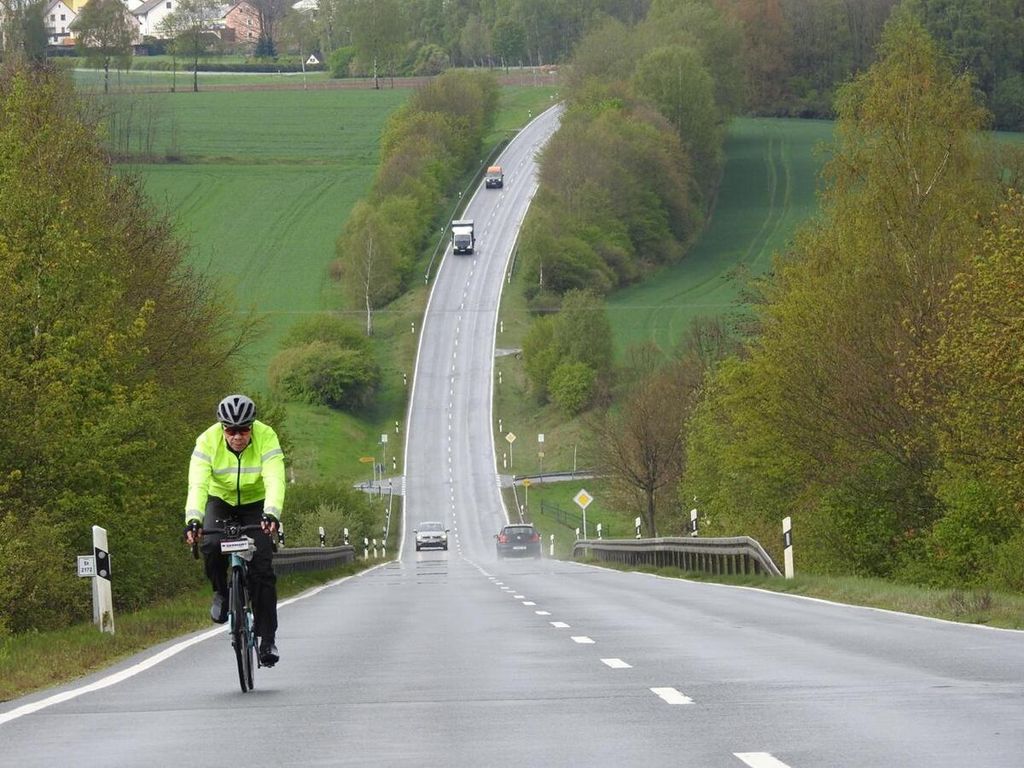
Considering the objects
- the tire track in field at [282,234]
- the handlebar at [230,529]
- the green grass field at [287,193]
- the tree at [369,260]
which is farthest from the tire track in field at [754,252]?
the handlebar at [230,529]

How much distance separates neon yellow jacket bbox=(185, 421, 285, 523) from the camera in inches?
502

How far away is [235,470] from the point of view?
42.1ft

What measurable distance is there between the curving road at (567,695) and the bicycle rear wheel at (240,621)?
0.26 m

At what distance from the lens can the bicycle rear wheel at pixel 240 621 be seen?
12.8m

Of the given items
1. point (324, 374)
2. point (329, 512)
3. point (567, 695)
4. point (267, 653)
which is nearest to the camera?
point (567, 695)

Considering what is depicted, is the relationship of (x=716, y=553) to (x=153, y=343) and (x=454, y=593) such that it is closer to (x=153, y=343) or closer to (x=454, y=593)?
(x=454, y=593)

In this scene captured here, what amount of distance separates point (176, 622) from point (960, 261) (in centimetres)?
2467

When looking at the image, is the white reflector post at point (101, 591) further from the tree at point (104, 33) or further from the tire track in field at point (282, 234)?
the tree at point (104, 33)

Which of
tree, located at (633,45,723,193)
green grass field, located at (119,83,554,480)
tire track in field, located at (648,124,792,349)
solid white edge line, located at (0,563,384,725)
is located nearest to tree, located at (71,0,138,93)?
green grass field, located at (119,83,554,480)

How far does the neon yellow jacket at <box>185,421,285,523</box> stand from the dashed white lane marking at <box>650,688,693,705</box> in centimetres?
275

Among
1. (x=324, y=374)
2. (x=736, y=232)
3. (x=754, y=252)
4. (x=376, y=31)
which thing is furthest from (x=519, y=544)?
(x=376, y=31)

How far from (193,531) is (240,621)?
0.72m

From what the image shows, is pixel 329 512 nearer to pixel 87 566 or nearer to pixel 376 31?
pixel 87 566

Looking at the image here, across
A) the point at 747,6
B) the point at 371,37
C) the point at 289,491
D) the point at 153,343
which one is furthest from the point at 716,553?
the point at 371,37
